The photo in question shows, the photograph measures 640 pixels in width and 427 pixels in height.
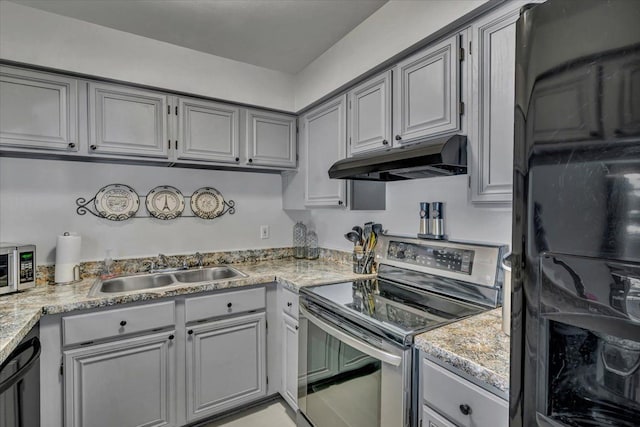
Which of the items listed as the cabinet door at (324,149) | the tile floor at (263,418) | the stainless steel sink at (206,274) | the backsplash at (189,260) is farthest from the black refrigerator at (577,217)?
the stainless steel sink at (206,274)

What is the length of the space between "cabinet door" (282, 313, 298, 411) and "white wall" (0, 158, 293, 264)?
91 cm

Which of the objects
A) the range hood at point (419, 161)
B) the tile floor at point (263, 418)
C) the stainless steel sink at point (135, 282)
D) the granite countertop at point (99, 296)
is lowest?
the tile floor at point (263, 418)

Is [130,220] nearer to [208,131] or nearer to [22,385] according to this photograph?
[208,131]

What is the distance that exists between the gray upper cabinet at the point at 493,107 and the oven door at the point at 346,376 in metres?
0.73

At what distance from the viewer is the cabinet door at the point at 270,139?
243cm

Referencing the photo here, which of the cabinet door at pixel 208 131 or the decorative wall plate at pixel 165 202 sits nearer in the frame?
the cabinet door at pixel 208 131

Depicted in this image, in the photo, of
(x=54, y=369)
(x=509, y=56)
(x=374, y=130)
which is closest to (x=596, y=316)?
(x=509, y=56)

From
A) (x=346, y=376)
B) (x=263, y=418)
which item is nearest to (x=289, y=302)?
(x=346, y=376)

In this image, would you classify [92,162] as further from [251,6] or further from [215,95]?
[251,6]

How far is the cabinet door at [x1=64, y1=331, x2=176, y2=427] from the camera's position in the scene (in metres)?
1.59

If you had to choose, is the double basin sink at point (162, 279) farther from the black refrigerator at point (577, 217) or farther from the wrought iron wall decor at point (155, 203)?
the black refrigerator at point (577, 217)

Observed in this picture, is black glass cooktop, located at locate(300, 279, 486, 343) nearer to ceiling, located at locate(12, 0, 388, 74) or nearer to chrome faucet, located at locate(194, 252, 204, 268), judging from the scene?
chrome faucet, located at locate(194, 252, 204, 268)

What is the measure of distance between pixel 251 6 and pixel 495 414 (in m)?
2.07

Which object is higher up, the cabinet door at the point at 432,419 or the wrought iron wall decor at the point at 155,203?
the wrought iron wall decor at the point at 155,203
